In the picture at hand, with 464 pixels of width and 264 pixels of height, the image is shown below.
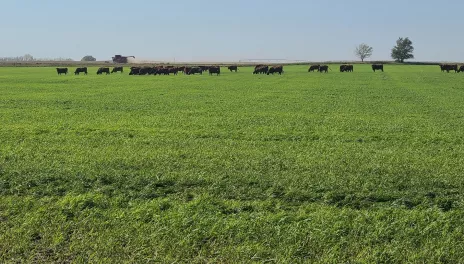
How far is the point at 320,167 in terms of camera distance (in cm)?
952

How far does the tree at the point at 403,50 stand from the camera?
525 feet

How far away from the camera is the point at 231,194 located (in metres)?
7.85

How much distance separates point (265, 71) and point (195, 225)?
66238mm

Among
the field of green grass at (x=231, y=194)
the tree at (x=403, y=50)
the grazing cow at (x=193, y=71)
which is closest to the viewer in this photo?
the field of green grass at (x=231, y=194)

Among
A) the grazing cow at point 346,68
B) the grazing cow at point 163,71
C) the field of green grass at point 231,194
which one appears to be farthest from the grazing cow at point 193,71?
the field of green grass at point 231,194

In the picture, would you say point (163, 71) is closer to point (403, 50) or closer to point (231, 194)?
point (231, 194)

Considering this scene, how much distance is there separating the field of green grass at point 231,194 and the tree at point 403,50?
15634 centimetres

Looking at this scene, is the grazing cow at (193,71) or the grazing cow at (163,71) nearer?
the grazing cow at (163,71)

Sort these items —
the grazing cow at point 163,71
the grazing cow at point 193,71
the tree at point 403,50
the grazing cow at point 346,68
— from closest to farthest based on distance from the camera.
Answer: the grazing cow at point 163,71 → the grazing cow at point 193,71 → the grazing cow at point 346,68 → the tree at point 403,50

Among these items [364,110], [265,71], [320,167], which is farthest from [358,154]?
[265,71]

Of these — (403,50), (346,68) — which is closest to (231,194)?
(346,68)

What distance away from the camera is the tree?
160 meters

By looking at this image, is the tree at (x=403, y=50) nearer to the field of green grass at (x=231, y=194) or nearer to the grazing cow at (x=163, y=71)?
the grazing cow at (x=163, y=71)

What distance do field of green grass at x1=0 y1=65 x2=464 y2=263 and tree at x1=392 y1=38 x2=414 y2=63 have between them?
6155 inches
